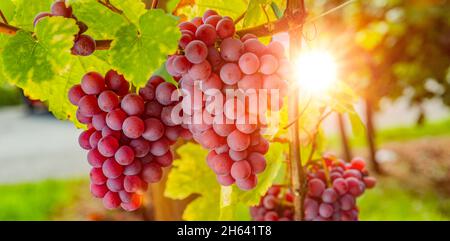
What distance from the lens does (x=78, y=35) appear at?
21.1 inches

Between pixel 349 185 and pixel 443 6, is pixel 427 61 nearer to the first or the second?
pixel 443 6

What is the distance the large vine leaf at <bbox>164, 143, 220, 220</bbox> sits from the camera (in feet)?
2.60

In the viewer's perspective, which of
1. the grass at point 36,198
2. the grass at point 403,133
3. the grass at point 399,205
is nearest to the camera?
the grass at point 399,205

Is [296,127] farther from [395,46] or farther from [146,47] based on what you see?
[395,46]

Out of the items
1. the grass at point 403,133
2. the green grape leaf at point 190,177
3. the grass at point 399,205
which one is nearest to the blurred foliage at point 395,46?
the grass at point 399,205

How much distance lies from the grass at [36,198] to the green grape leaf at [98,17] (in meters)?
3.19

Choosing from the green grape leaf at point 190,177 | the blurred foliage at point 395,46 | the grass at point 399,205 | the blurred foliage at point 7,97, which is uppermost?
the blurred foliage at point 7,97

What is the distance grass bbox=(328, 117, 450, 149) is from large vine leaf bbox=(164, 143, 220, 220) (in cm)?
453

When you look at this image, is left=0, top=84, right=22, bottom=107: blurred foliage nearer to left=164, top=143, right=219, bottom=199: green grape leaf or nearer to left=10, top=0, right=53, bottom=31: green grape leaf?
left=164, top=143, right=219, bottom=199: green grape leaf

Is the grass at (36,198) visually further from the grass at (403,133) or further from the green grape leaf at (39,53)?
the green grape leaf at (39,53)

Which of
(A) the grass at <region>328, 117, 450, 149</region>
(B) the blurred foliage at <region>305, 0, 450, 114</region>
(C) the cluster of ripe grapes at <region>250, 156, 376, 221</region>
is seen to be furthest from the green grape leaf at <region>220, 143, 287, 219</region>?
(A) the grass at <region>328, 117, 450, 149</region>

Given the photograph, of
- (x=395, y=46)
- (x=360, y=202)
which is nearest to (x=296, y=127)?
(x=360, y=202)

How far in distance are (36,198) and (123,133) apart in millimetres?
3566

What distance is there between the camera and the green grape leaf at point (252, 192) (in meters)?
0.67
